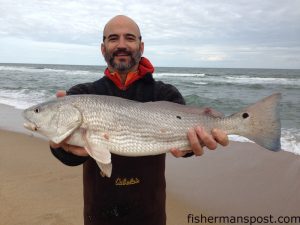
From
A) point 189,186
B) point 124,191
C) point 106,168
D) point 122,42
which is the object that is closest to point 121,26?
point 122,42

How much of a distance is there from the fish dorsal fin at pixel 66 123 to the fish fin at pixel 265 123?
1.50m

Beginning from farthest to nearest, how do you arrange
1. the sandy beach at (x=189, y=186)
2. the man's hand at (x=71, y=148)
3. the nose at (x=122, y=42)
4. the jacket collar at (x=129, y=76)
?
the sandy beach at (x=189, y=186)
the jacket collar at (x=129, y=76)
the nose at (x=122, y=42)
the man's hand at (x=71, y=148)

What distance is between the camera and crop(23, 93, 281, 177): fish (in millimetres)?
2941

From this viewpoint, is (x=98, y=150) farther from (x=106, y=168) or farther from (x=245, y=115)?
(x=245, y=115)

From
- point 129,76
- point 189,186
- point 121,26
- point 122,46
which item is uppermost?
point 121,26

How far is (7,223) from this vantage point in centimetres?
464

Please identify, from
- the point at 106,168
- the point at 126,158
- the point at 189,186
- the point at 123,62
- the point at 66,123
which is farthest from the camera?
the point at 189,186

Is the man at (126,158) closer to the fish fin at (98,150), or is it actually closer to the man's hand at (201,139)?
the man's hand at (201,139)

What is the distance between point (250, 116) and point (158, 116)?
827 millimetres

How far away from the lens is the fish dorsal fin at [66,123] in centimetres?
294

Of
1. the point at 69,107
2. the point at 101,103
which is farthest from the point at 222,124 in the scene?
the point at 69,107

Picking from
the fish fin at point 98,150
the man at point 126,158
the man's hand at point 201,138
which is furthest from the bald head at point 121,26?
the man's hand at point 201,138

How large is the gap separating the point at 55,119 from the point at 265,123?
6.19ft

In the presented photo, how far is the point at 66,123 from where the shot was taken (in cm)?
296
